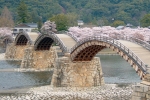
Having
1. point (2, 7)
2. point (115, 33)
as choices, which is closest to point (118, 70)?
point (115, 33)

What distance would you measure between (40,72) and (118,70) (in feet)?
31.9

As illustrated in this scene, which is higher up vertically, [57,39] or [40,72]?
[57,39]

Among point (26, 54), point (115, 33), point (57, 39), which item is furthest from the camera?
point (115, 33)

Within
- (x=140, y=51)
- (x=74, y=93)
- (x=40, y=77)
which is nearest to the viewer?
(x=140, y=51)

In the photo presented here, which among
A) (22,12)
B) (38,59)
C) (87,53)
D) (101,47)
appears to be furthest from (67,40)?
(22,12)

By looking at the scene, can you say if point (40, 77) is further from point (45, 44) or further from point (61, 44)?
point (45, 44)

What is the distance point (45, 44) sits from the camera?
48562 mm

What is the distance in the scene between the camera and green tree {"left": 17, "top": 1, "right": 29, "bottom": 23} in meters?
97.1

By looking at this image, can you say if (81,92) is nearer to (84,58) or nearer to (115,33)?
(84,58)

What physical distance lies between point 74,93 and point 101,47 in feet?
16.3

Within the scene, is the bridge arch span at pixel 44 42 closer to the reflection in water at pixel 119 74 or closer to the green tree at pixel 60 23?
the reflection in water at pixel 119 74

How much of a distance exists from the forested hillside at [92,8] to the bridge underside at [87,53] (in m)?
86.0

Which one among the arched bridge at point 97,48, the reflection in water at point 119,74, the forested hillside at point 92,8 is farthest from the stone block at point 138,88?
the forested hillside at point 92,8

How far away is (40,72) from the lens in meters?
44.8
